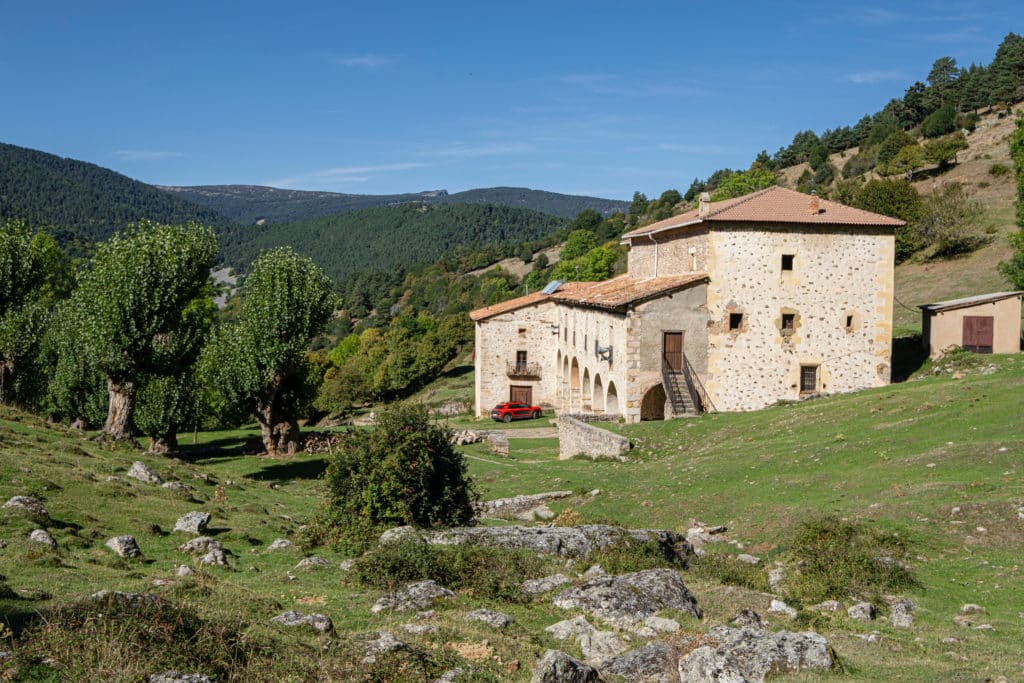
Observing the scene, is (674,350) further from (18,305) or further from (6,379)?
(18,305)

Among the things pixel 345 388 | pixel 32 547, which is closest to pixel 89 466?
pixel 32 547

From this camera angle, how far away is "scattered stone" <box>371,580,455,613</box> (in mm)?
11672

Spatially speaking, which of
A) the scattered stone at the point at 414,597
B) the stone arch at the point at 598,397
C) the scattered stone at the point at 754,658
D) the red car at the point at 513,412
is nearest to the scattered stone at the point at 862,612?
the scattered stone at the point at 754,658

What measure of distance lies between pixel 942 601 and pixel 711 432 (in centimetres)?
1756

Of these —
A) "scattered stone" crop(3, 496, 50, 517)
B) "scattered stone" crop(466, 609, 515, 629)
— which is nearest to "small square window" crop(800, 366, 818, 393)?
"scattered stone" crop(466, 609, 515, 629)

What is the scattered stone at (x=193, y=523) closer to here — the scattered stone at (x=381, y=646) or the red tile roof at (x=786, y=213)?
the scattered stone at (x=381, y=646)

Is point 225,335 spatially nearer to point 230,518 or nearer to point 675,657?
point 230,518

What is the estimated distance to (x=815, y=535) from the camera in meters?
15.2

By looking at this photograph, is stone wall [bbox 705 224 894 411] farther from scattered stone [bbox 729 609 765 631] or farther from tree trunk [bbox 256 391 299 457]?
scattered stone [bbox 729 609 765 631]

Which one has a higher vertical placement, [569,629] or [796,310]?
[796,310]

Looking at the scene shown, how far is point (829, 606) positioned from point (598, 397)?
97.1ft

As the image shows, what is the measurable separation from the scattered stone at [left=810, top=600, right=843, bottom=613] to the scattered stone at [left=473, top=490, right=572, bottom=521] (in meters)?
11.0

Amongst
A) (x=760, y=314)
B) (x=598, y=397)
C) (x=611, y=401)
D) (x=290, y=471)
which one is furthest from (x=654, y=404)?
(x=290, y=471)

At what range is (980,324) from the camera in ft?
111
